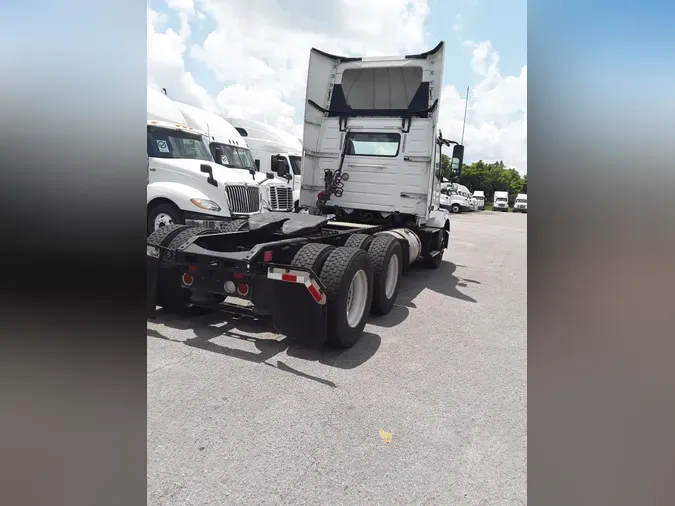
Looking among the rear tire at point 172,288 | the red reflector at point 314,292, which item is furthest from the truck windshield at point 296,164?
the red reflector at point 314,292

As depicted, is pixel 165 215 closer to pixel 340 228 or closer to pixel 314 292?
pixel 340 228

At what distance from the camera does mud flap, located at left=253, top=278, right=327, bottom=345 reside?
366 centimetres

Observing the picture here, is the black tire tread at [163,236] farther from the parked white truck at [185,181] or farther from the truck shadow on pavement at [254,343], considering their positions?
the parked white truck at [185,181]

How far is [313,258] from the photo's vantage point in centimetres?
399

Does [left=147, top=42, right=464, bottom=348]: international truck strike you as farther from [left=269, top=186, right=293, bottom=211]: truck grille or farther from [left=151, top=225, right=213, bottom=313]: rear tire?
[left=269, top=186, right=293, bottom=211]: truck grille

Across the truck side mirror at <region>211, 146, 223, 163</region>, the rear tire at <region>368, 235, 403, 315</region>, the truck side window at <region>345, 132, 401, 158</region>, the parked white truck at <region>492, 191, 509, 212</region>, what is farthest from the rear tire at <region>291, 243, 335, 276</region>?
the parked white truck at <region>492, 191, 509, 212</region>

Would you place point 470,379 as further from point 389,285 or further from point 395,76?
point 395,76

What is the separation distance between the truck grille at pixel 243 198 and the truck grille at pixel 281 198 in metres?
1.29

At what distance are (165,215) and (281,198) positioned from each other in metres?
3.95
